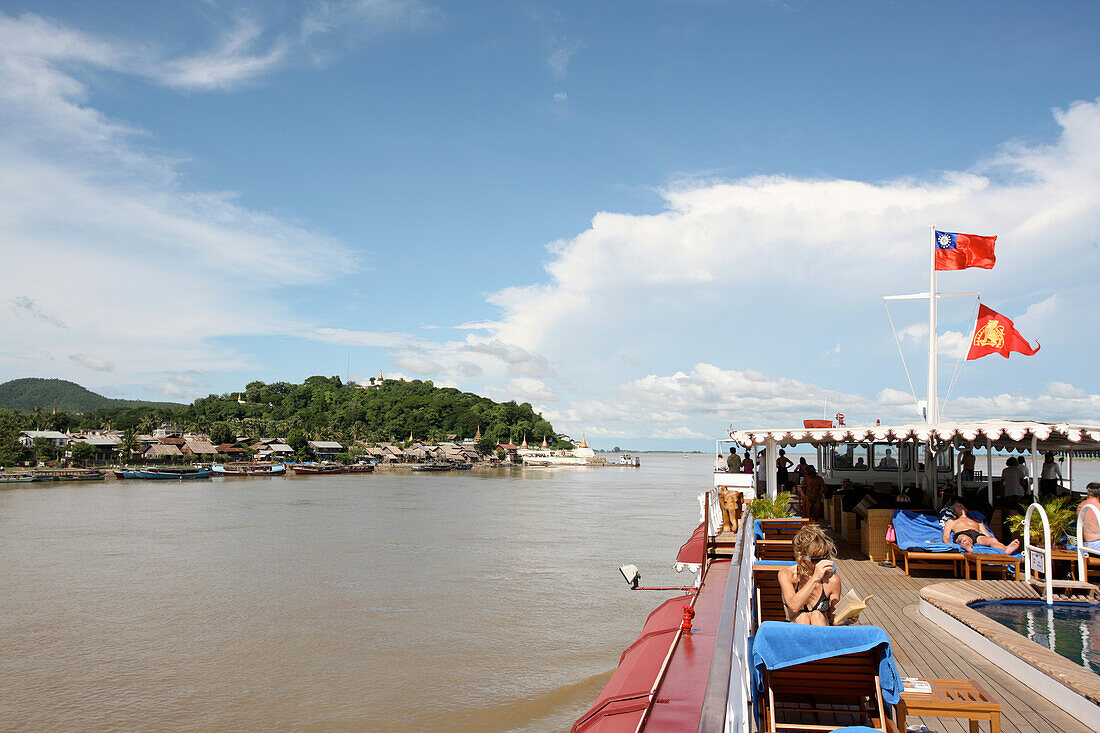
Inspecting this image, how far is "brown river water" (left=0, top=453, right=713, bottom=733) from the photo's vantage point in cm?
1139

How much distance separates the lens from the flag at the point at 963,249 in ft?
45.3

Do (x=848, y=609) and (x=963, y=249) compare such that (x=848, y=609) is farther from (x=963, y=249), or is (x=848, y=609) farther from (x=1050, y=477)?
(x=963, y=249)

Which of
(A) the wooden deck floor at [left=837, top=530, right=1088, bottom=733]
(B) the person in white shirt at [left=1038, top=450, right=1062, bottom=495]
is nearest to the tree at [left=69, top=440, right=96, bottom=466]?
(A) the wooden deck floor at [left=837, top=530, right=1088, bottom=733]

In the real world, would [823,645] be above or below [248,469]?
above

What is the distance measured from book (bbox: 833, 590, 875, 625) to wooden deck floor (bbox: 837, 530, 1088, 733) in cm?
82

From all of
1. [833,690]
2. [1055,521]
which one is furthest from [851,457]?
[833,690]

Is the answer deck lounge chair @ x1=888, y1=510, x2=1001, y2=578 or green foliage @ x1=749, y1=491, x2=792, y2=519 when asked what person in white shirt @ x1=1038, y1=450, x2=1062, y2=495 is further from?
green foliage @ x1=749, y1=491, x2=792, y2=519

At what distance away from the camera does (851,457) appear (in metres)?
18.5

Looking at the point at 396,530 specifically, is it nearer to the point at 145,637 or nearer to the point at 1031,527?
the point at 145,637

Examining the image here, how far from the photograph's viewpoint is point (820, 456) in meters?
19.2

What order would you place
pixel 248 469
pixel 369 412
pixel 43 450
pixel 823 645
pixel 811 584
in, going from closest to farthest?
pixel 823 645
pixel 811 584
pixel 43 450
pixel 248 469
pixel 369 412

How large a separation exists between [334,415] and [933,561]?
151438 mm

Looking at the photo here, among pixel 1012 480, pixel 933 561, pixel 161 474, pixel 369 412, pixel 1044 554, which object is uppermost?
pixel 369 412

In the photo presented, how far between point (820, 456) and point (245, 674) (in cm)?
1470
